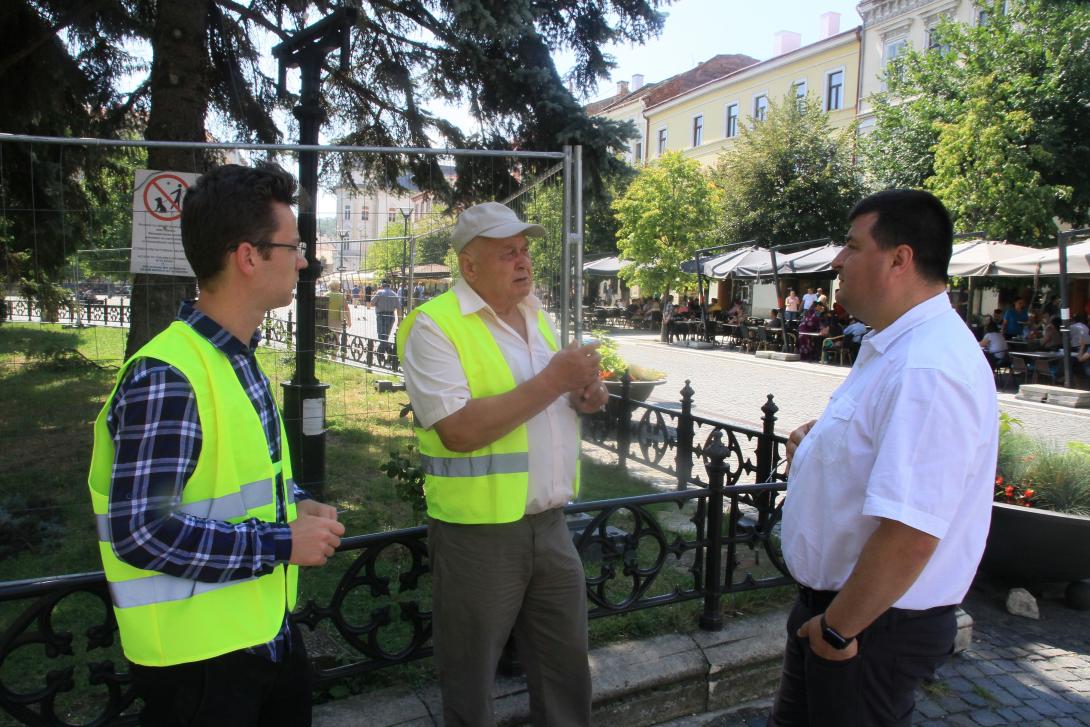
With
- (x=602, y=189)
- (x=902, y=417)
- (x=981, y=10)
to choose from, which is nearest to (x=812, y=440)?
(x=902, y=417)

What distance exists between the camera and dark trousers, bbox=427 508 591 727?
7.24 feet

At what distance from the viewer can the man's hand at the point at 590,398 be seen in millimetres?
2359

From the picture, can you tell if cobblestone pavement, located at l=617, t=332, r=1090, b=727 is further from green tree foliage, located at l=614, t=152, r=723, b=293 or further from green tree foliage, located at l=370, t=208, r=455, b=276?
green tree foliage, located at l=614, t=152, r=723, b=293

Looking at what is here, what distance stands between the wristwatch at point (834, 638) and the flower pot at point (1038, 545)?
272cm

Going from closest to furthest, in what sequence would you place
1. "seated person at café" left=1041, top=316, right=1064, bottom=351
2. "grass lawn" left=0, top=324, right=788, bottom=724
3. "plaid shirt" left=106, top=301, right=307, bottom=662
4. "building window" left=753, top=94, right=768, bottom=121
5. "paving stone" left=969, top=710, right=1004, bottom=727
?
"plaid shirt" left=106, top=301, right=307, bottom=662 < "paving stone" left=969, top=710, right=1004, bottom=727 < "grass lawn" left=0, top=324, right=788, bottom=724 < "seated person at café" left=1041, top=316, right=1064, bottom=351 < "building window" left=753, top=94, right=768, bottom=121

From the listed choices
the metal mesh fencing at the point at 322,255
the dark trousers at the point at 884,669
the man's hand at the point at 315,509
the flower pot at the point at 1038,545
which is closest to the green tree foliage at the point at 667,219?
the metal mesh fencing at the point at 322,255

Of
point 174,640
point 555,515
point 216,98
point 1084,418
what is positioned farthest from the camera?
point 1084,418

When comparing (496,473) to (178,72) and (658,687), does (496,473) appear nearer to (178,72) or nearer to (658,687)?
(658,687)

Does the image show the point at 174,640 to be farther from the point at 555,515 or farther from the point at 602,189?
the point at 602,189

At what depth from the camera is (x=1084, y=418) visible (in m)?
11.1

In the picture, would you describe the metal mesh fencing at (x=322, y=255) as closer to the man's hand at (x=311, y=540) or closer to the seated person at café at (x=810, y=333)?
the man's hand at (x=311, y=540)

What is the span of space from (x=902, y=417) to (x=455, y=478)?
48.1 inches

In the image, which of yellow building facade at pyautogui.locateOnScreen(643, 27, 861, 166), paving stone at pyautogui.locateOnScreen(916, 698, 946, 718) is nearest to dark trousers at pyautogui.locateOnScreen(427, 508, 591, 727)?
paving stone at pyautogui.locateOnScreen(916, 698, 946, 718)

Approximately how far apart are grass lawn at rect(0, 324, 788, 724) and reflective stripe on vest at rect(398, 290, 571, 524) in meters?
1.15
